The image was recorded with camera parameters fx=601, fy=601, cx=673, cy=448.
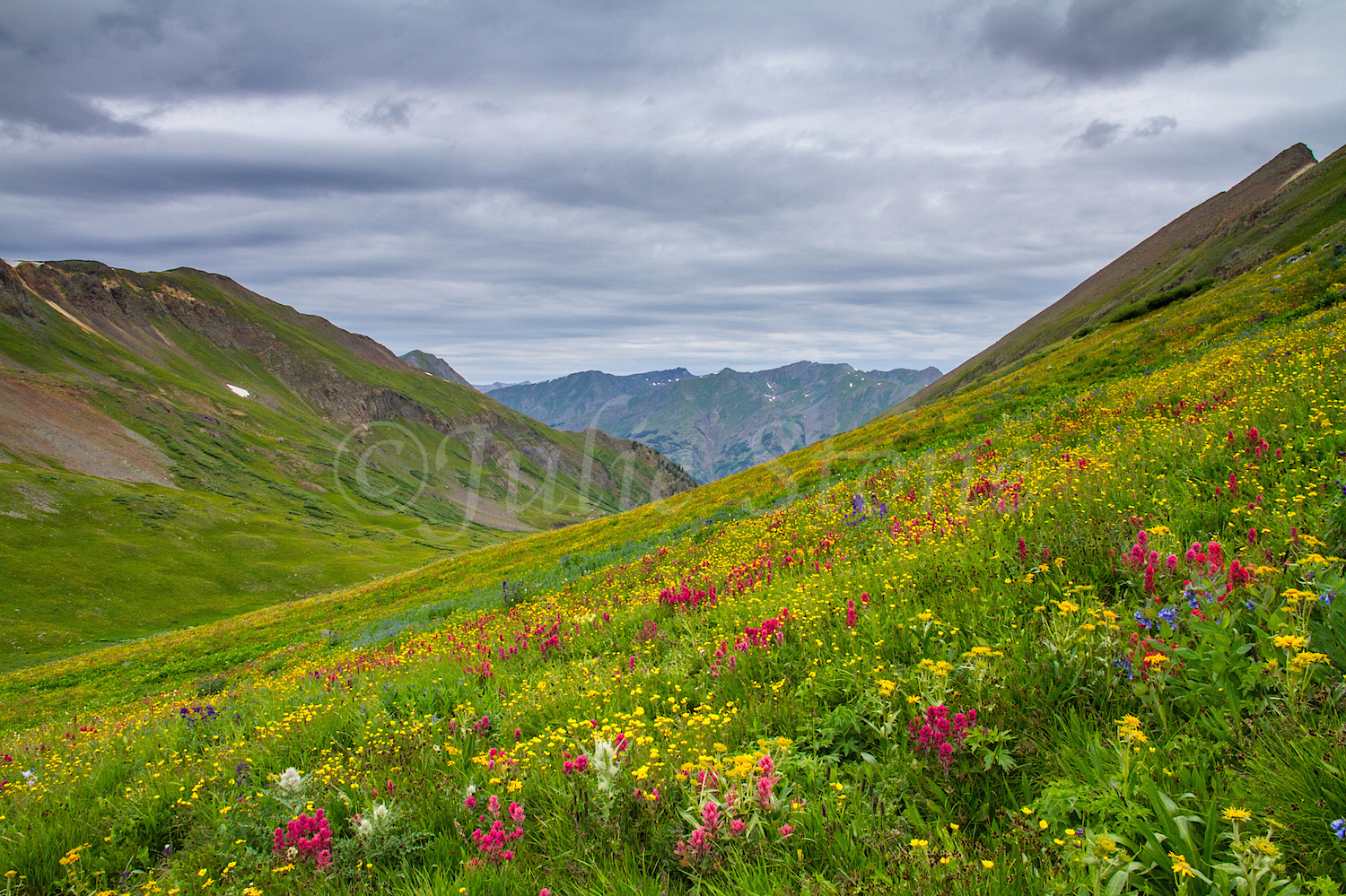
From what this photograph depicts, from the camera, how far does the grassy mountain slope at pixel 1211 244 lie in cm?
7856

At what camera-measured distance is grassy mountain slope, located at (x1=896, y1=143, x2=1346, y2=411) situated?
258 ft

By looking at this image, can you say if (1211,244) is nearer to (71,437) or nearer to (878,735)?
(878,735)

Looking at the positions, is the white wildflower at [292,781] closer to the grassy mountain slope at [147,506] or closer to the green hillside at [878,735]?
the green hillside at [878,735]

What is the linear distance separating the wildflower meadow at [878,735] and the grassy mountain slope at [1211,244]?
71.0 metres

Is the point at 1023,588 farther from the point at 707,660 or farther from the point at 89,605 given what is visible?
the point at 89,605

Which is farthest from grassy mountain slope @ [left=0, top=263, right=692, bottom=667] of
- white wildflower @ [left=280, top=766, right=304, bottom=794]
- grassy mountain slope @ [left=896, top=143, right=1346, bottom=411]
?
grassy mountain slope @ [left=896, top=143, right=1346, bottom=411]

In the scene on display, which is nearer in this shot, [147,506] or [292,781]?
[292,781]

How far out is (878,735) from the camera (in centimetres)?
438

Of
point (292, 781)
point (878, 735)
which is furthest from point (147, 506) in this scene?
point (878, 735)

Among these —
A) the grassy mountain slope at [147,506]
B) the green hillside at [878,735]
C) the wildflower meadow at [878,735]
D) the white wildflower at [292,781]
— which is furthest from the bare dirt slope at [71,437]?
the white wildflower at [292,781]

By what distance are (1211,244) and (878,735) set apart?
14613cm

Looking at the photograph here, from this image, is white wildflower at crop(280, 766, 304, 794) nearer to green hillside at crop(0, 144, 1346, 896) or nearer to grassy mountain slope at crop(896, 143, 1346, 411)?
green hillside at crop(0, 144, 1346, 896)

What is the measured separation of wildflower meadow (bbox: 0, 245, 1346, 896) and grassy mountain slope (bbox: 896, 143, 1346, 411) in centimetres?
7104

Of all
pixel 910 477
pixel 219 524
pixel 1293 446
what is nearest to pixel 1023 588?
pixel 1293 446
